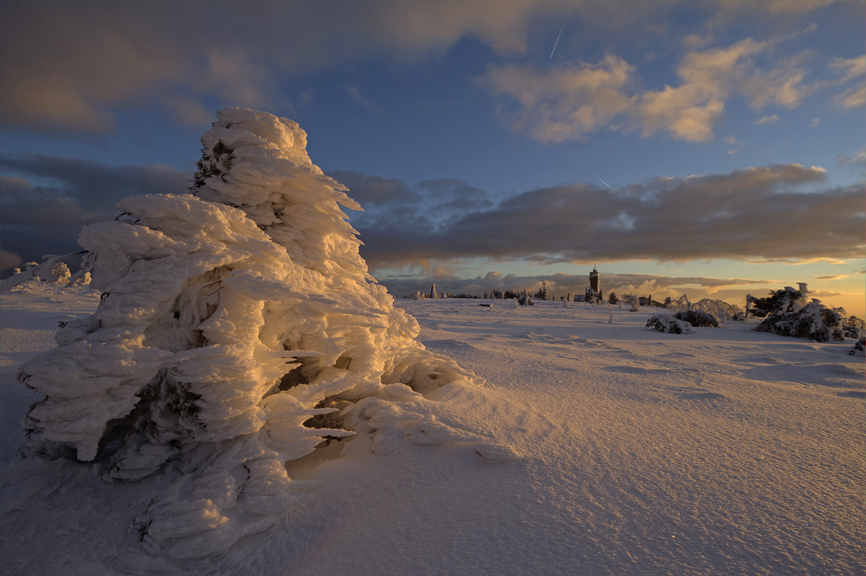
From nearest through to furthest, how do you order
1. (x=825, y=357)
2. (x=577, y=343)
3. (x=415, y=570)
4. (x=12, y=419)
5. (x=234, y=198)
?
(x=415, y=570), (x=12, y=419), (x=234, y=198), (x=825, y=357), (x=577, y=343)

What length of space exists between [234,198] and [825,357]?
9.29 metres

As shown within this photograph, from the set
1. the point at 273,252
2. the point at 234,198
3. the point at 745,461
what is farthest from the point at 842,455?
the point at 234,198

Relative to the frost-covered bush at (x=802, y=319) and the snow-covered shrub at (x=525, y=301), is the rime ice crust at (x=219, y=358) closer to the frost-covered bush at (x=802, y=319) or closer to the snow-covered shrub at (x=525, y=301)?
the frost-covered bush at (x=802, y=319)

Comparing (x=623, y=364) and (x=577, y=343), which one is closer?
(x=623, y=364)

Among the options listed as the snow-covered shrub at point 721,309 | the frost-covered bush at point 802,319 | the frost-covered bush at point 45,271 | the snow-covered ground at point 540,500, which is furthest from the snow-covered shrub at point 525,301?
the frost-covered bush at point 45,271

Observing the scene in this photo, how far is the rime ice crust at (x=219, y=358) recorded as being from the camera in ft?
6.63

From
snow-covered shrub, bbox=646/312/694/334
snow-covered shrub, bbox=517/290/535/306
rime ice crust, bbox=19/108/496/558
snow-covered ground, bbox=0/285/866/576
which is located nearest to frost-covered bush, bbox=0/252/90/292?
rime ice crust, bbox=19/108/496/558

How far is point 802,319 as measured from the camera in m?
9.01

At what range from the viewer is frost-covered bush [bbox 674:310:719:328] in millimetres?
10477

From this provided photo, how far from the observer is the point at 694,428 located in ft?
9.29

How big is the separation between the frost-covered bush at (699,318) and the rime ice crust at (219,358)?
10663 millimetres

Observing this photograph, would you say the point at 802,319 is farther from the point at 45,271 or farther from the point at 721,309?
the point at 45,271

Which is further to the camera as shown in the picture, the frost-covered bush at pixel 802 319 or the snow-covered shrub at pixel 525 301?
the snow-covered shrub at pixel 525 301

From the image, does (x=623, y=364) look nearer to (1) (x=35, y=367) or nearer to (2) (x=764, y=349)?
(2) (x=764, y=349)
